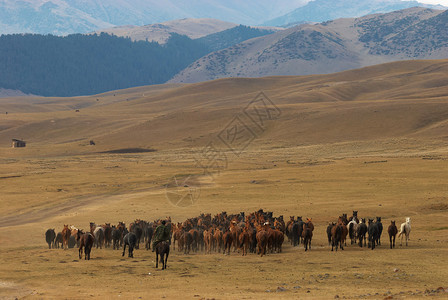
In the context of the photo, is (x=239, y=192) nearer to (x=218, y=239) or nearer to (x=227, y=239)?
(x=218, y=239)

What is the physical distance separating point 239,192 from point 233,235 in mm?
20047

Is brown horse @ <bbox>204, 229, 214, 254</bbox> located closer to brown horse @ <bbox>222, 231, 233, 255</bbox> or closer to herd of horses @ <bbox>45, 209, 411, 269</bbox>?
herd of horses @ <bbox>45, 209, 411, 269</bbox>

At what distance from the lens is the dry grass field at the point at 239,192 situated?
54.9 feet

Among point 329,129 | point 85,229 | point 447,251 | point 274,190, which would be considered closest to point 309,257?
point 447,251

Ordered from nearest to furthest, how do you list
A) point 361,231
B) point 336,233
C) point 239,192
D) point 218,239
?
1. point 336,233
2. point 361,231
3. point 218,239
4. point 239,192

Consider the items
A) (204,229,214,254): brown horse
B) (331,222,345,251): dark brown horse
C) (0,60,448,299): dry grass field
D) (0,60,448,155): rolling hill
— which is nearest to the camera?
(0,60,448,299): dry grass field

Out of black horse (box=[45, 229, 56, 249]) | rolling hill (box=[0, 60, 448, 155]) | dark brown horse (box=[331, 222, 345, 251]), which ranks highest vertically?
rolling hill (box=[0, 60, 448, 155])

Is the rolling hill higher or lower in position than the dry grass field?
higher

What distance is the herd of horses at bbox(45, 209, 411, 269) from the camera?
2212cm

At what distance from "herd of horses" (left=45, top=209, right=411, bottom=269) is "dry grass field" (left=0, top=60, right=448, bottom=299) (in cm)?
59

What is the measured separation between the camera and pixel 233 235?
23000 mm

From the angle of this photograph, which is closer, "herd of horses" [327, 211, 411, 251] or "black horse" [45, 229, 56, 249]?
"herd of horses" [327, 211, 411, 251]

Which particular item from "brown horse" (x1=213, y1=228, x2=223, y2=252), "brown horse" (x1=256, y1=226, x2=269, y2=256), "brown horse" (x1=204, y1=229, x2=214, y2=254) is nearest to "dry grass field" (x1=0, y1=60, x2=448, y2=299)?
"brown horse" (x1=256, y1=226, x2=269, y2=256)

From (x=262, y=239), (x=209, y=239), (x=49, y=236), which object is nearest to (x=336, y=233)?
→ (x=262, y=239)
